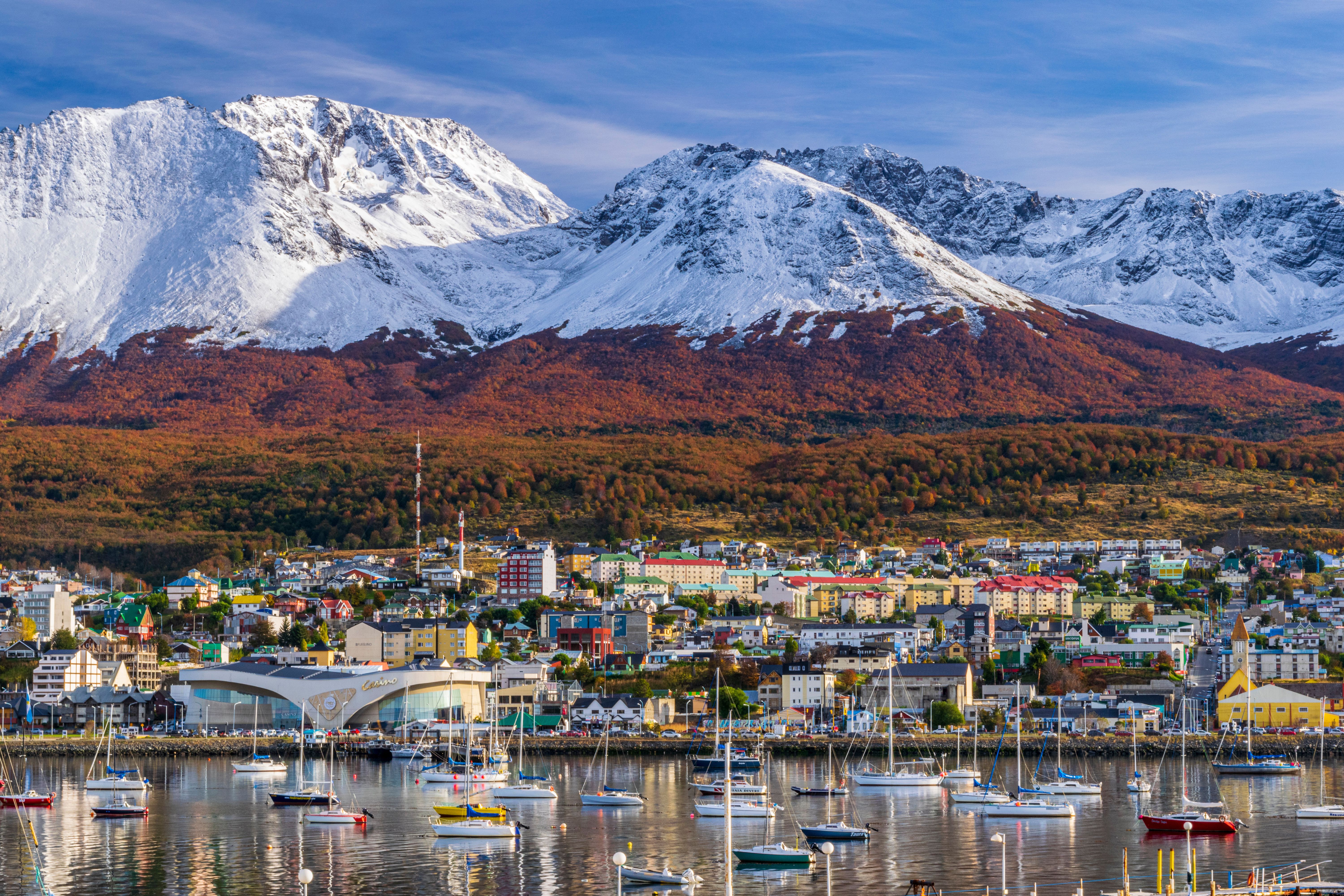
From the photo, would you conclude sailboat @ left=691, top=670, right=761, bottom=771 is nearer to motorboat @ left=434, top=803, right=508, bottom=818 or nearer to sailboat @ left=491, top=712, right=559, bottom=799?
sailboat @ left=491, top=712, right=559, bottom=799

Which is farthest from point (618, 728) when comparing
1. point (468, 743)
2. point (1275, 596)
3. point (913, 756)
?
point (1275, 596)

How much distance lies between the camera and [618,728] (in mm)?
74438

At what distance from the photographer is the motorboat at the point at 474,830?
1742 inches

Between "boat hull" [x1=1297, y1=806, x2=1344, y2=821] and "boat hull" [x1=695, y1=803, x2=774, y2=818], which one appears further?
"boat hull" [x1=1297, y1=806, x2=1344, y2=821]

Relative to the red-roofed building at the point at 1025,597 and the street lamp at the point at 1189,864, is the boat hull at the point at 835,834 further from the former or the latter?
the red-roofed building at the point at 1025,597

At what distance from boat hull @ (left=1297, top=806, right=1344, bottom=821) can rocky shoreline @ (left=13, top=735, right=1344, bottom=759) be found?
61.9ft

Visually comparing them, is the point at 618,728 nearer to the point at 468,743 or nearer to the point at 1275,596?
the point at 468,743

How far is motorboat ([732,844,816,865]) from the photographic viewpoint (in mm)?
39500

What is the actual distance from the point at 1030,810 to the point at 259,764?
87.7 ft

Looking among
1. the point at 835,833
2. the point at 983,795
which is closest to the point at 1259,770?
the point at 983,795

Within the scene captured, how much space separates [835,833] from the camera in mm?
43344

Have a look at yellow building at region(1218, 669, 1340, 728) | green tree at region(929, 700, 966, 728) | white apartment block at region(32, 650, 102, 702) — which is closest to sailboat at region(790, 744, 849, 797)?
green tree at region(929, 700, 966, 728)

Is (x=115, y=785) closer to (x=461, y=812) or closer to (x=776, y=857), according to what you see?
(x=461, y=812)

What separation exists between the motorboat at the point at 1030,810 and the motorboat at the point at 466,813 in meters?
13.4
